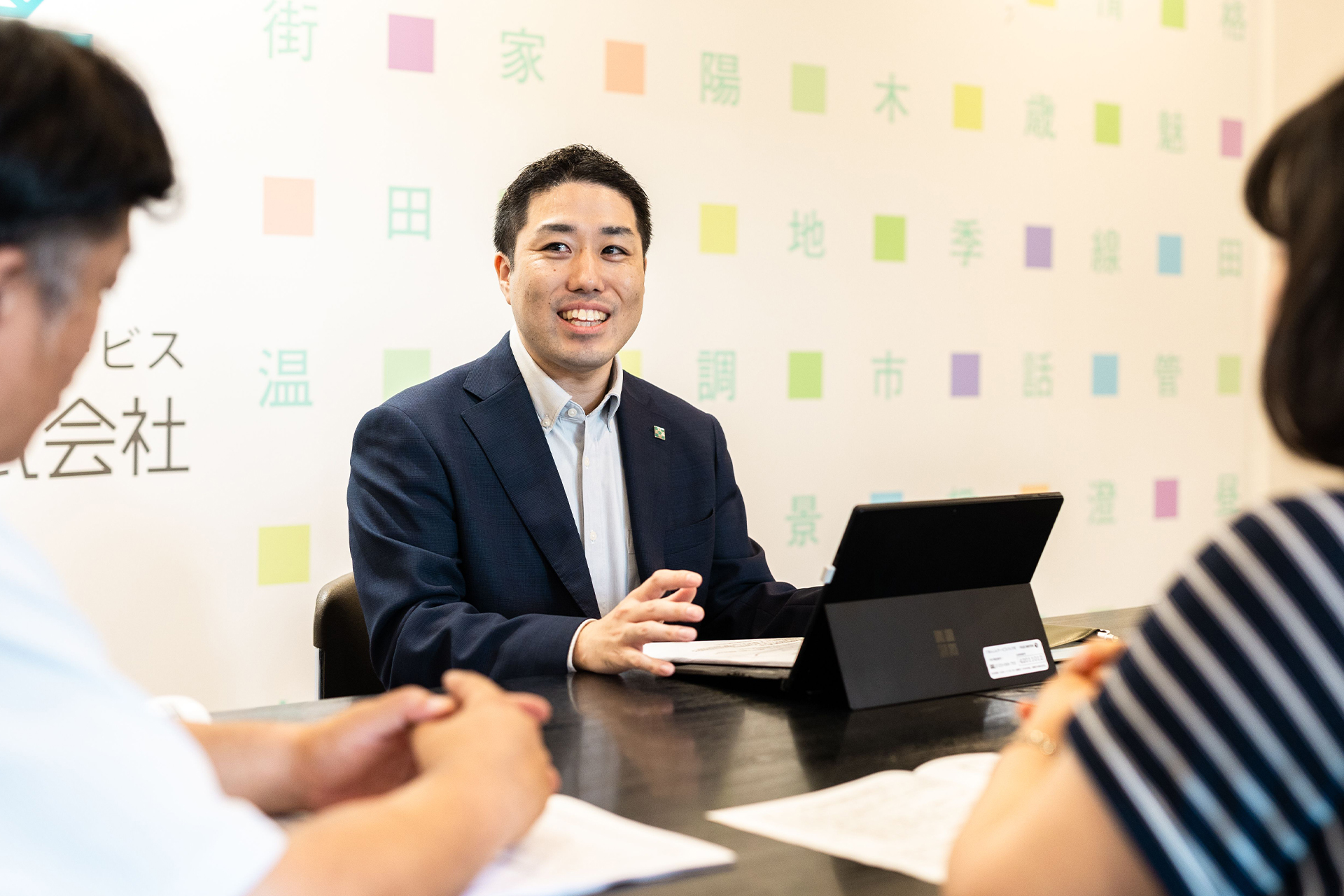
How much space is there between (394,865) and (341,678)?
52.8 inches

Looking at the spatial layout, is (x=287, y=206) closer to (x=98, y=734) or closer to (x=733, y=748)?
(x=733, y=748)

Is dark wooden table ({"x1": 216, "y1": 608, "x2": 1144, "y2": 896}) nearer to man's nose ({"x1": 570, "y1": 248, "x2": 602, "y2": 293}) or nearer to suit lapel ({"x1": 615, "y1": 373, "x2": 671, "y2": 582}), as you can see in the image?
suit lapel ({"x1": 615, "y1": 373, "x2": 671, "y2": 582})

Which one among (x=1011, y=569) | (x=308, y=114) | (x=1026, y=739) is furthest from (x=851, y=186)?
(x=1026, y=739)

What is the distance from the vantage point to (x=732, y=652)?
1524 millimetres

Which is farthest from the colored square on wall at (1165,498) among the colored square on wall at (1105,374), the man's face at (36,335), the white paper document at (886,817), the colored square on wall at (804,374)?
the man's face at (36,335)

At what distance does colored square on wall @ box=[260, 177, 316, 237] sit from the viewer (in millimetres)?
2518

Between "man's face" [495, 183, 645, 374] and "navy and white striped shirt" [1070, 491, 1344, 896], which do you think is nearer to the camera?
"navy and white striped shirt" [1070, 491, 1344, 896]

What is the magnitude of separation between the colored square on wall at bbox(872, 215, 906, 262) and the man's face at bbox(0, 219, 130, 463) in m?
2.79

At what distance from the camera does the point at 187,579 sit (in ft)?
8.11

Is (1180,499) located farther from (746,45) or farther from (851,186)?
(746,45)

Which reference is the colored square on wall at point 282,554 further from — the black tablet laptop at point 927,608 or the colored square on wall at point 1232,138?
the colored square on wall at point 1232,138

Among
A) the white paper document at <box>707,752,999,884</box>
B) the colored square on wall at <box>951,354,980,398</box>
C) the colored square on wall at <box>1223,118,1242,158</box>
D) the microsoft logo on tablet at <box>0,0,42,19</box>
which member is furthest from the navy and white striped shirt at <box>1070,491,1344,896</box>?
the colored square on wall at <box>1223,118,1242,158</box>

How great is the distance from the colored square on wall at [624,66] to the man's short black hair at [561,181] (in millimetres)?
721

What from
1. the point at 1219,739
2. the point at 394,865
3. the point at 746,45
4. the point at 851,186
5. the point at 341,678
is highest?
the point at 746,45
